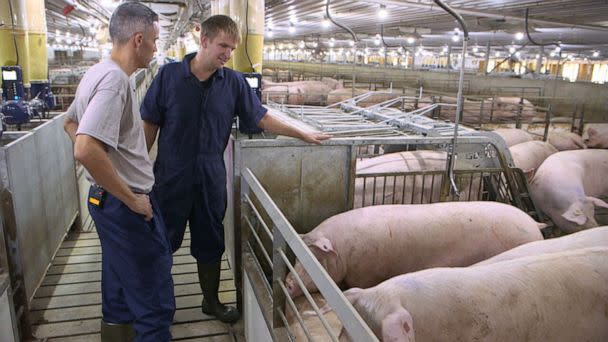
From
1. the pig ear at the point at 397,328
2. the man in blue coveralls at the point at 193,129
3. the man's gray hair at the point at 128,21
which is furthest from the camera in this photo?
the man in blue coveralls at the point at 193,129

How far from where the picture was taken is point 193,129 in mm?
3010

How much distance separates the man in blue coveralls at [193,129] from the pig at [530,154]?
484 cm

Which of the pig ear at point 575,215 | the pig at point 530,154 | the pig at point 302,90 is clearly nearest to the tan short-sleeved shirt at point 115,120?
the pig ear at point 575,215

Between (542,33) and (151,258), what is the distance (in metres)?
15.7

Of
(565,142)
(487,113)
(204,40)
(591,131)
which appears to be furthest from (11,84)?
(487,113)

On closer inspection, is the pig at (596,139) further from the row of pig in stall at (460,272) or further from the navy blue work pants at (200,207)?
the navy blue work pants at (200,207)

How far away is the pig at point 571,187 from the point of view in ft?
15.2

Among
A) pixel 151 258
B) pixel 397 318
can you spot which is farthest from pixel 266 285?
pixel 397 318

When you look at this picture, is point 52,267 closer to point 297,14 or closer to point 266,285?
point 266,285

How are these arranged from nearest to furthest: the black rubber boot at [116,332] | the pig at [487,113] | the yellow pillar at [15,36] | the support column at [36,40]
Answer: the black rubber boot at [116,332] < the yellow pillar at [15,36] < the support column at [36,40] < the pig at [487,113]

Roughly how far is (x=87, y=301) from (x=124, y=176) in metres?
1.72

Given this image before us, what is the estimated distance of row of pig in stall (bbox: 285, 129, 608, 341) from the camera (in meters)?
2.36

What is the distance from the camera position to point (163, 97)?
303cm

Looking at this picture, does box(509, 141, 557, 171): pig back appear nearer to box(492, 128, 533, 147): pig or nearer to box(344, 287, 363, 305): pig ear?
box(492, 128, 533, 147): pig
